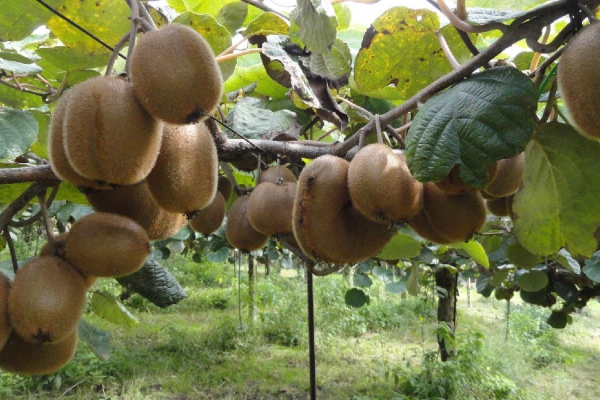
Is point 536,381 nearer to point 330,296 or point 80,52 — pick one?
point 330,296

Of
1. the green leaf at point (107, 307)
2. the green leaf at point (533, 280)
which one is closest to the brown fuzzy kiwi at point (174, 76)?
the green leaf at point (107, 307)

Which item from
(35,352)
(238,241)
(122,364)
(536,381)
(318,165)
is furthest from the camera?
(536,381)

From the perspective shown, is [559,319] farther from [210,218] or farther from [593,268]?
[210,218]

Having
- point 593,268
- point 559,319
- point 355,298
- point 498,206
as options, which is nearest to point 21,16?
point 498,206

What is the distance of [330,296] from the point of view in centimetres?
846

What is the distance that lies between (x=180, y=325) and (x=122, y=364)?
6.89ft

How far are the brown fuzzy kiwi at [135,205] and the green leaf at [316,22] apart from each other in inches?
14.5

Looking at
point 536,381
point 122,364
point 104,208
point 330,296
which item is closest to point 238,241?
point 104,208

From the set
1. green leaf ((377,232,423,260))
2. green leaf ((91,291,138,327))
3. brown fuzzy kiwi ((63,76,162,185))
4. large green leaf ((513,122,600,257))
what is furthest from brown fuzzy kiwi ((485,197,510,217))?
green leaf ((91,291,138,327))

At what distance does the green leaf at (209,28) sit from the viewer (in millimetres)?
879

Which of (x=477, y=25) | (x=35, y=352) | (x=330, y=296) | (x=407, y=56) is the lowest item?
(x=330, y=296)

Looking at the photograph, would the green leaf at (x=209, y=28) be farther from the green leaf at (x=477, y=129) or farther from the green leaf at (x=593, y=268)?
the green leaf at (x=593, y=268)

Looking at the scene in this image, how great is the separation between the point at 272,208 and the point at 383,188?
1.34 ft

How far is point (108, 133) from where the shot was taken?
0.58 meters
